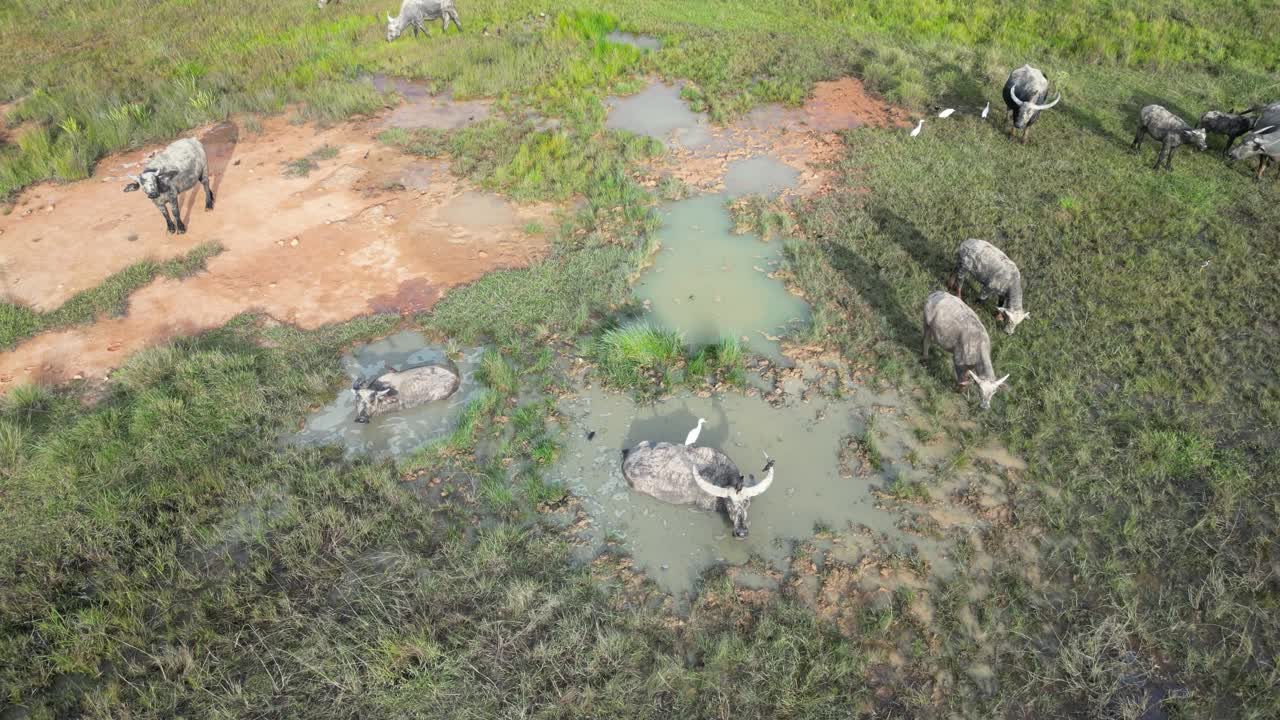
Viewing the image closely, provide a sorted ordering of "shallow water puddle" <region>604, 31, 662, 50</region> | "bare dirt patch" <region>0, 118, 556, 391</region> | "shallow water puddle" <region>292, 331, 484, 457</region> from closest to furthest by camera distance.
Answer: "shallow water puddle" <region>292, 331, 484, 457</region> → "bare dirt patch" <region>0, 118, 556, 391</region> → "shallow water puddle" <region>604, 31, 662, 50</region>

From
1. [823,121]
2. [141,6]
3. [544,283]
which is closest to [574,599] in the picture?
[544,283]

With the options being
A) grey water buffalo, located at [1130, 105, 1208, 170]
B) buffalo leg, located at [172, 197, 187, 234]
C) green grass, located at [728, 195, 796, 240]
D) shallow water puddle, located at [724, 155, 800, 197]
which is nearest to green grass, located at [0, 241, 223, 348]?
buffalo leg, located at [172, 197, 187, 234]

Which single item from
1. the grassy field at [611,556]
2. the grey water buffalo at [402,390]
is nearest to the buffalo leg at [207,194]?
the grassy field at [611,556]

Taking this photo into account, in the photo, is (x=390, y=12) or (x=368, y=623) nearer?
(x=368, y=623)

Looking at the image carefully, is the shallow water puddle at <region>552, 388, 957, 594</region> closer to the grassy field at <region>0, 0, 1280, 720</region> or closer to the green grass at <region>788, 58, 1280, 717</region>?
the grassy field at <region>0, 0, 1280, 720</region>

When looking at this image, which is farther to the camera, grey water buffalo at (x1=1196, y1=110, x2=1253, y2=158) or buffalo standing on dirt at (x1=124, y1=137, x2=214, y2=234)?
grey water buffalo at (x1=1196, y1=110, x2=1253, y2=158)

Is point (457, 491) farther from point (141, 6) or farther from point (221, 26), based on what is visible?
point (141, 6)

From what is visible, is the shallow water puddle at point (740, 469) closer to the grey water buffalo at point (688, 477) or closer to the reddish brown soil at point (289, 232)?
the grey water buffalo at point (688, 477)
